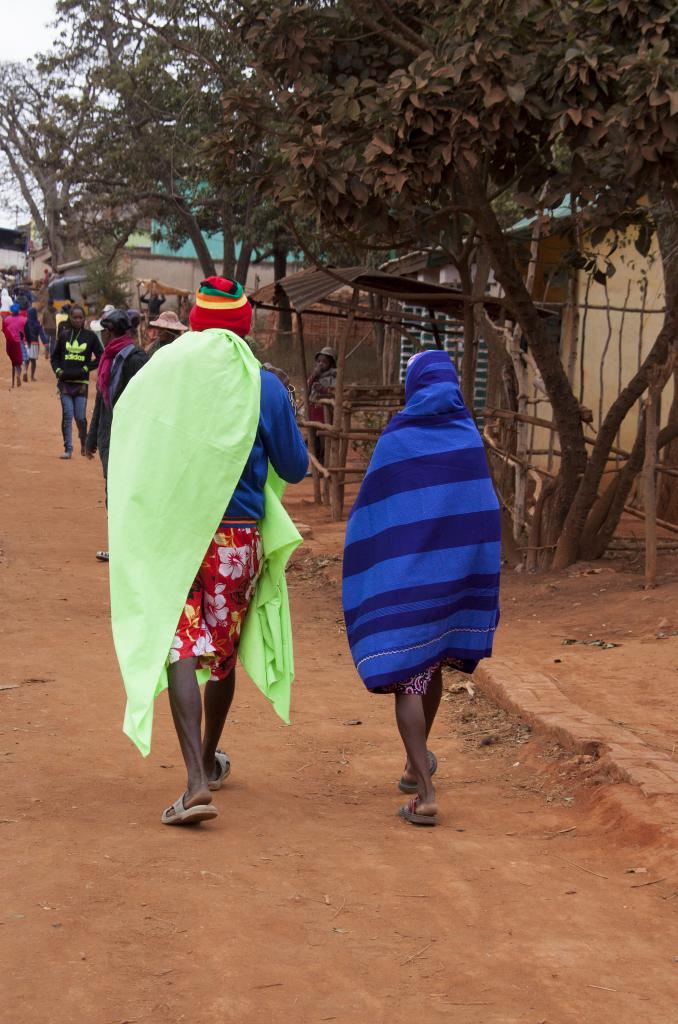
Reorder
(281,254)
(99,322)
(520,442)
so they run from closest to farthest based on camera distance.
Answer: (520,442) < (99,322) < (281,254)

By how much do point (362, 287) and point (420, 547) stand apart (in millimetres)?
6635

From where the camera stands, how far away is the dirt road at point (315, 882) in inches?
113

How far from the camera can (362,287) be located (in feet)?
35.0

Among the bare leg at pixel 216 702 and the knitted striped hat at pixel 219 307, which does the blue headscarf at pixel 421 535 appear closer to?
the bare leg at pixel 216 702

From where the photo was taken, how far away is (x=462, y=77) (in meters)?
7.37

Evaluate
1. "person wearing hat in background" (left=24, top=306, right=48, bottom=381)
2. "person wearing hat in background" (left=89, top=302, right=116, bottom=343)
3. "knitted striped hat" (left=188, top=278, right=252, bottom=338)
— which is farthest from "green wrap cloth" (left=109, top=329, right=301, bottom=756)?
"person wearing hat in background" (left=24, top=306, right=48, bottom=381)

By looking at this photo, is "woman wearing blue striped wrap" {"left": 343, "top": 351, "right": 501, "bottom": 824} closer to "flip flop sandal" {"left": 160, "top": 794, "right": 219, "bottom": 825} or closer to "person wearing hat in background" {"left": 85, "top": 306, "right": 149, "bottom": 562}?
"flip flop sandal" {"left": 160, "top": 794, "right": 219, "bottom": 825}

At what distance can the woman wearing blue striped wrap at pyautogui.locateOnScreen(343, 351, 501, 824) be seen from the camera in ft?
14.3

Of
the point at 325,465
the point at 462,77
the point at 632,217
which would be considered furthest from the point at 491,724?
the point at 325,465

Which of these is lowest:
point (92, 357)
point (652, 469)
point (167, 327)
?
point (652, 469)

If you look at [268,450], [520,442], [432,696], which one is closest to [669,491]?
[520,442]

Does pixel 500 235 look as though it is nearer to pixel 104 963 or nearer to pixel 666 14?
pixel 666 14

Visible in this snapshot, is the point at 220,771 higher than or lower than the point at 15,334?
lower

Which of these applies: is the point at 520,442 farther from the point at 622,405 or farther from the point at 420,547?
the point at 420,547
